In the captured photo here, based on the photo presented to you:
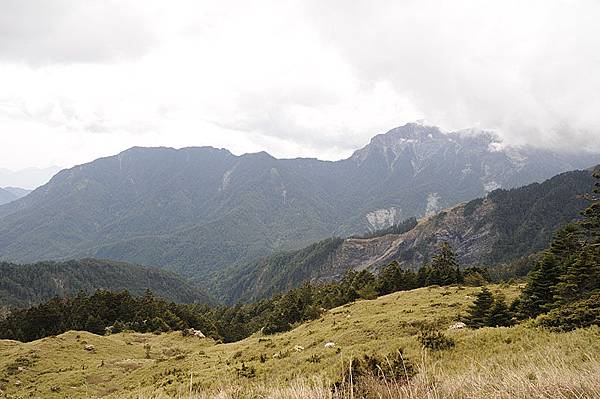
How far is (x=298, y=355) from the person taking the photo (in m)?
21.1

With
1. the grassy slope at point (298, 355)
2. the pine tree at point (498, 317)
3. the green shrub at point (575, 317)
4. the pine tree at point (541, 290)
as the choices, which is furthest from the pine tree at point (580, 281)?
the grassy slope at point (298, 355)

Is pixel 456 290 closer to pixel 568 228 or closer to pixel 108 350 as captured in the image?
pixel 568 228

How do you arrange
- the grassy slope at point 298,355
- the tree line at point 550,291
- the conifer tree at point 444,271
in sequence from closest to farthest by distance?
the grassy slope at point 298,355 < the tree line at point 550,291 < the conifer tree at point 444,271

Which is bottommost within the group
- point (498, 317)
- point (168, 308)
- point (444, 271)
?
point (168, 308)

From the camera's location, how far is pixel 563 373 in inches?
270

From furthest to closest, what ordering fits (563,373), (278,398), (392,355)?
(392,355), (278,398), (563,373)

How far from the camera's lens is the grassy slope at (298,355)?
1145 centimetres

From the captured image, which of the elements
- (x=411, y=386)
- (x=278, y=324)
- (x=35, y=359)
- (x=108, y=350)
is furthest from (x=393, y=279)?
(x=411, y=386)

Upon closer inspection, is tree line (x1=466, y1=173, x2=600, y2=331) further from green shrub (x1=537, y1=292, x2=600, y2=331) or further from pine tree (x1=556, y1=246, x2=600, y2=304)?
green shrub (x1=537, y1=292, x2=600, y2=331)

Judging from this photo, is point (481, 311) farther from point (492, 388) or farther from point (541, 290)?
point (492, 388)

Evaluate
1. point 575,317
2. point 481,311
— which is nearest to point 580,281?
point 481,311

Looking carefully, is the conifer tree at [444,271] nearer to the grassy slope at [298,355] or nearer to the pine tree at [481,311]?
Answer: the grassy slope at [298,355]

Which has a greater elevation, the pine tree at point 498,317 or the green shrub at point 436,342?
the green shrub at point 436,342

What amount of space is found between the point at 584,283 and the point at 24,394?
32.9 metres
